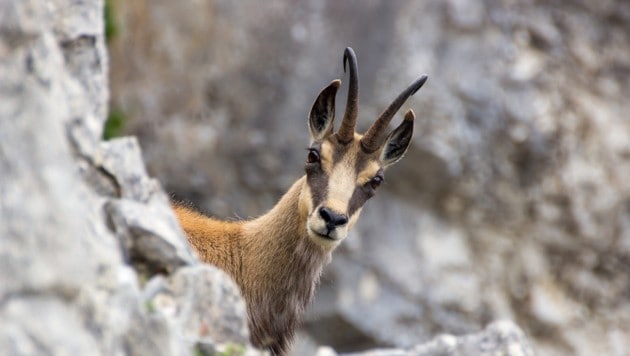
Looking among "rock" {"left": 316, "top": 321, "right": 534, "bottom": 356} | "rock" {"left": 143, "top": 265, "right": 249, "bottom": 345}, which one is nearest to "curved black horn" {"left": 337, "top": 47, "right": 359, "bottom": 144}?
"rock" {"left": 316, "top": 321, "right": 534, "bottom": 356}

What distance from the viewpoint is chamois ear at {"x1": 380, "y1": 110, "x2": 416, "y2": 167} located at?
9062 mm

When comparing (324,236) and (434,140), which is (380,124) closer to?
(324,236)

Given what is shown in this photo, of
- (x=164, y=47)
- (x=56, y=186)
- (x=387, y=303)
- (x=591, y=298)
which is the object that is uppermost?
(x=164, y=47)

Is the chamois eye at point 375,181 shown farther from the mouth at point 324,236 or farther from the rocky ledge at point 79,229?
the rocky ledge at point 79,229

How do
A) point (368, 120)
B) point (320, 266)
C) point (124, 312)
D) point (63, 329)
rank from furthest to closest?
point (368, 120) → point (320, 266) → point (124, 312) → point (63, 329)

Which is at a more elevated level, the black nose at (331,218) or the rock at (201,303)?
Answer: the black nose at (331,218)

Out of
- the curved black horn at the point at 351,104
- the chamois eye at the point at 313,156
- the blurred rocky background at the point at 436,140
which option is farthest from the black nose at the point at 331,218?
the blurred rocky background at the point at 436,140

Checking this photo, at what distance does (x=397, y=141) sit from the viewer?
9195 millimetres

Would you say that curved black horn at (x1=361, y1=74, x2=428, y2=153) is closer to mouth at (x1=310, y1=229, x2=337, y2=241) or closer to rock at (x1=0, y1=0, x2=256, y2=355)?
mouth at (x1=310, y1=229, x2=337, y2=241)

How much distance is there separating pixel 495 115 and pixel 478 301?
313 cm

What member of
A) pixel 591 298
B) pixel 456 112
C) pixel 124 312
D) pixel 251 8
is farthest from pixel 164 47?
pixel 124 312

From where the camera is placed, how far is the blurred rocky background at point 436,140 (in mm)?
15945

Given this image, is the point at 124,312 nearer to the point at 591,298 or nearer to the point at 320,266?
the point at 320,266

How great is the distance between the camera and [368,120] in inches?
615
